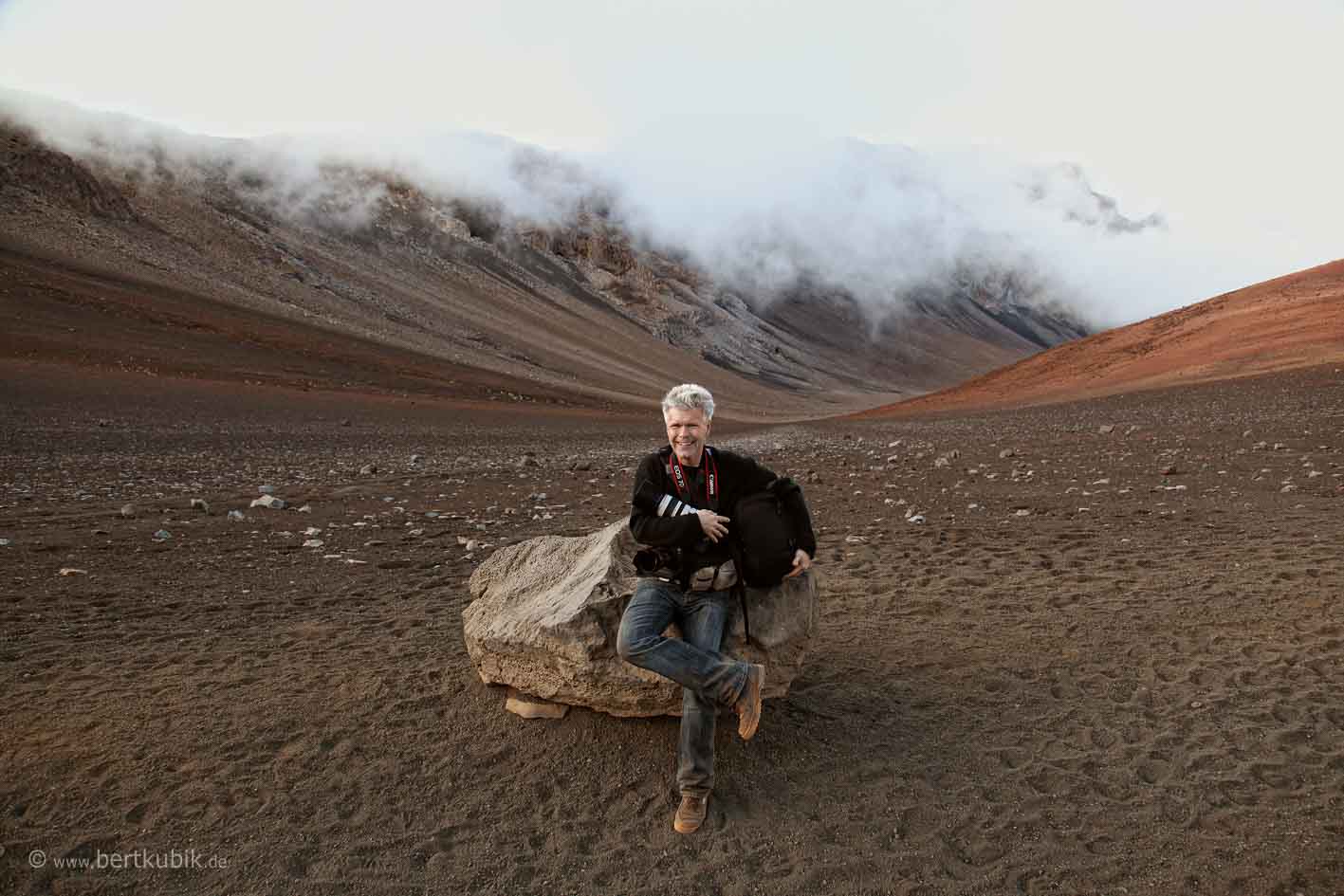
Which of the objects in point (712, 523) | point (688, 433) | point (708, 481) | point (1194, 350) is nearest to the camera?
point (712, 523)

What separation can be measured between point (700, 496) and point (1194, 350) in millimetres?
28335

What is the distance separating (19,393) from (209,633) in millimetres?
17771

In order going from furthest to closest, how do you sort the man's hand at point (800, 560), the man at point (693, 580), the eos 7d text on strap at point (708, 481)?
the man's hand at point (800, 560) → the eos 7d text on strap at point (708, 481) → the man at point (693, 580)

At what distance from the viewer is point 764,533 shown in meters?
4.36

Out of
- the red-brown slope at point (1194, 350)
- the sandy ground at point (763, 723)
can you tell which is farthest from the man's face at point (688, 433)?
the red-brown slope at point (1194, 350)

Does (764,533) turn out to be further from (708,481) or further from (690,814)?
(690,814)

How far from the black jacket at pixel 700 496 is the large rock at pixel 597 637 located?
0.44 m

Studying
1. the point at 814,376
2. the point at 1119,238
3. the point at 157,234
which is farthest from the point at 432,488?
the point at 1119,238

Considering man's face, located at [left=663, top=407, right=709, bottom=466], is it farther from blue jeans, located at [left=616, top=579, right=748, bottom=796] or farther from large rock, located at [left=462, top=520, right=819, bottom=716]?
large rock, located at [left=462, top=520, right=819, bottom=716]

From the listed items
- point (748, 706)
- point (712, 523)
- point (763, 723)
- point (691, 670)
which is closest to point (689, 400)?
point (712, 523)

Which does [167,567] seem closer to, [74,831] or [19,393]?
[74,831]

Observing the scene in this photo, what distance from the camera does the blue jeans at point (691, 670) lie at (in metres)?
4.02

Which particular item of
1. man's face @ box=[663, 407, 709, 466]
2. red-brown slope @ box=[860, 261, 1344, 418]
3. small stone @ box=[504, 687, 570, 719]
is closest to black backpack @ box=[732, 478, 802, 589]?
man's face @ box=[663, 407, 709, 466]

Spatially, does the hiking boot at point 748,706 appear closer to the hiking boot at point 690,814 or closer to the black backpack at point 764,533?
the hiking boot at point 690,814
